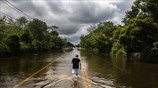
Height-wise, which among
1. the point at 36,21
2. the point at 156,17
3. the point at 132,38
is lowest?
the point at 132,38

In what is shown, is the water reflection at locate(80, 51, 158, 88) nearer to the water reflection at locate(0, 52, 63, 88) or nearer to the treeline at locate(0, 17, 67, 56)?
the water reflection at locate(0, 52, 63, 88)

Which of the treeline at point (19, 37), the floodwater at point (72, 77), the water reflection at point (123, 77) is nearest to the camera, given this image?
the floodwater at point (72, 77)

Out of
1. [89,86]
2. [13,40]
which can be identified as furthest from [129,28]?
[89,86]

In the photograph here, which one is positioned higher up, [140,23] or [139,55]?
[140,23]

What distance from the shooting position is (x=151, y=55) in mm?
49375

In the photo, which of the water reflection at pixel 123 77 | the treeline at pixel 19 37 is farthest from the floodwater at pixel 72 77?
the treeline at pixel 19 37

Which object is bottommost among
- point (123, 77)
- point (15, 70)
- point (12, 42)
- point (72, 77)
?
point (123, 77)

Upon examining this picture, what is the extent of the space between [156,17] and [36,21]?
217ft

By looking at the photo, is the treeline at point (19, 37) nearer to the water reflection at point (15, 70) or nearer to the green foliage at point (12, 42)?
the green foliage at point (12, 42)

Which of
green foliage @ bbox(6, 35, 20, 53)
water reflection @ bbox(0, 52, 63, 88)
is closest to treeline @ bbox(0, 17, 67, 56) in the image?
green foliage @ bbox(6, 35, 20, 53)

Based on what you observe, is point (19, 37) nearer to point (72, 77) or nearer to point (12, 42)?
point (12, 42)

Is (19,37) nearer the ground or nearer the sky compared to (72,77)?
nearer the sky

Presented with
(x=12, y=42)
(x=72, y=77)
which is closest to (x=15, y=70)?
(x=72, y=77)

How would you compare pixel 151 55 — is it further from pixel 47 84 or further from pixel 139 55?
pixel 47 84
